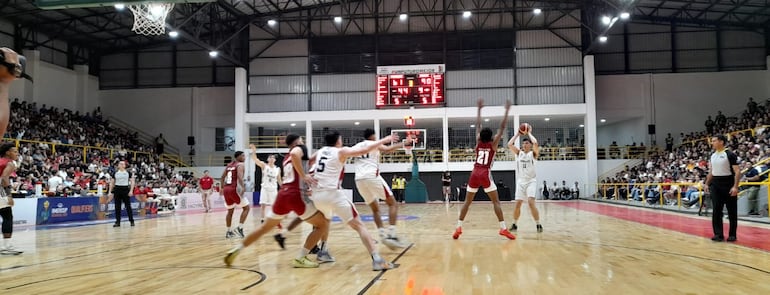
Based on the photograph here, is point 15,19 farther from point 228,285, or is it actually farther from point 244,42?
point 228,285

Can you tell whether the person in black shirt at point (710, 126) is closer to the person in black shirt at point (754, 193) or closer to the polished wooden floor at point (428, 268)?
the person in black shirt at point (754, 193)

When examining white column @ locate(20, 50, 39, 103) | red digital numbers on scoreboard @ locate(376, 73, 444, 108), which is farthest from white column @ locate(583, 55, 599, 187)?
white column @ locate(20, 50, 39, 103)

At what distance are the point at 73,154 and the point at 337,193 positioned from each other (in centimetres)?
2503

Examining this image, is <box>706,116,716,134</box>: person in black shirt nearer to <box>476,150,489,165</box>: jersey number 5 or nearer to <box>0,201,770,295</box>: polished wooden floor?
<box>0,201,770,295</box>: polished wooden floor

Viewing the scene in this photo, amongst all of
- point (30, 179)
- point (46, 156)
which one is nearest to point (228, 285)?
point (30, 179)

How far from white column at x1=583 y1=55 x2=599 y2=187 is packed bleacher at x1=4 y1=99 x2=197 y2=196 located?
2493cm

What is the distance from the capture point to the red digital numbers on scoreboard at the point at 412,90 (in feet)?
111

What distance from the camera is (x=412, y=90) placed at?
34062mm

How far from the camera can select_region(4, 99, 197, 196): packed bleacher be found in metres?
20.5

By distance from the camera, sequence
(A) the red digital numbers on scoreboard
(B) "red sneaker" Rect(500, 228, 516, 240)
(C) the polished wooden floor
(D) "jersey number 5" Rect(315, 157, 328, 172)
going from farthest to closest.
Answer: (A) the red digital numbers on scoreboard
(B) "red sneaker" Rect(500, 228, 516, 240)
(D) "jersey number 5" Rect(315, 157, 328, 172)
(C) the polished wooden floor

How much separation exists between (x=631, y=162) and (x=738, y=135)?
1071 centimetres

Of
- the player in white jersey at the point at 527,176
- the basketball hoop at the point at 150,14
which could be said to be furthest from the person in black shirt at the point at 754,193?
the basketball hoop at the point at 150,14

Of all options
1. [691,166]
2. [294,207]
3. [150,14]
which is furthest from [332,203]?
[691,166]

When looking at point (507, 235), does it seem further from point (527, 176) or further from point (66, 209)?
point (66, 209)
